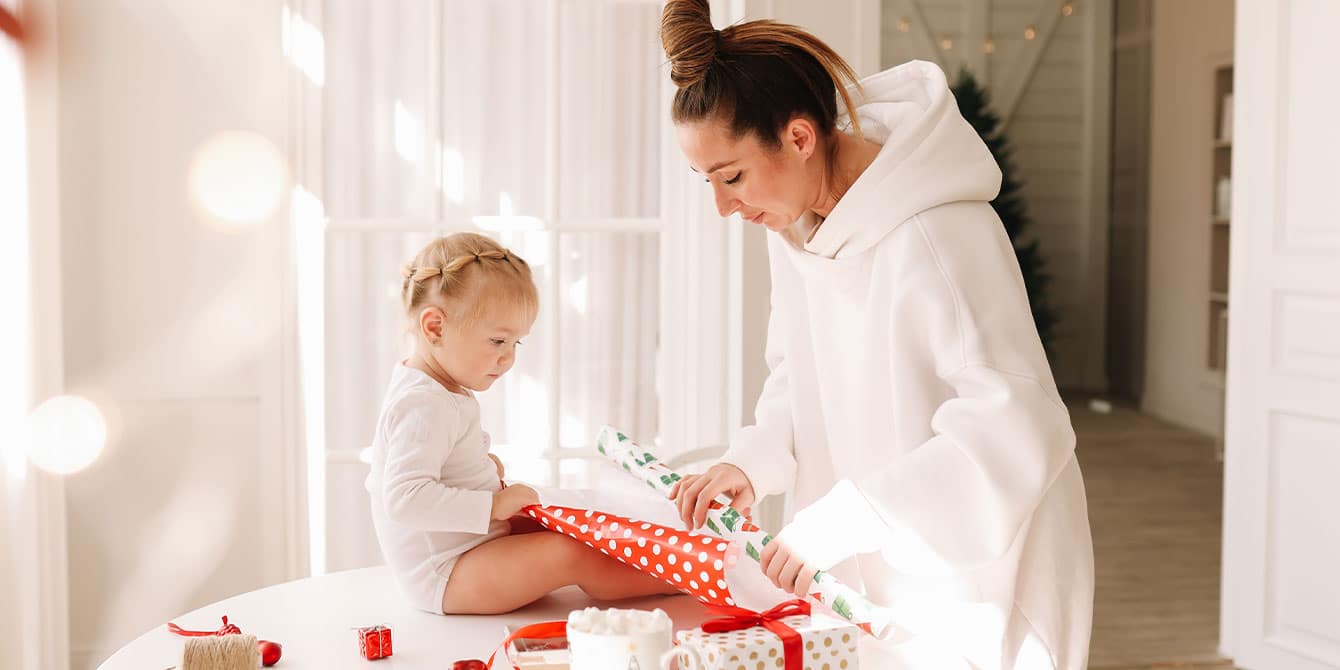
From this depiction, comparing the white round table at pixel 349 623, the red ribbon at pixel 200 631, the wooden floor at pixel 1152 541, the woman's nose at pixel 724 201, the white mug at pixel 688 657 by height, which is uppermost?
the woman's nose at pixel 724 201

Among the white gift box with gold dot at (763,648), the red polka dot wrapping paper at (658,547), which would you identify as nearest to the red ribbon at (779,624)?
the white gift box with gold dot at (763,648)

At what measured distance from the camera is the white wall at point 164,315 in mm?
2865

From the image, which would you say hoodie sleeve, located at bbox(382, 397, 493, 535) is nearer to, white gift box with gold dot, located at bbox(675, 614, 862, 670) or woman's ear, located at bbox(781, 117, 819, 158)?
white gift box with gold dot, located at bbox(675, 614, 862, 670)

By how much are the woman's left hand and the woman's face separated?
48 centimetres

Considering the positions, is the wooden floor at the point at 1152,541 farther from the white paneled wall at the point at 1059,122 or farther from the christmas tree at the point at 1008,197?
the white paneled wall at the point at 1059,122

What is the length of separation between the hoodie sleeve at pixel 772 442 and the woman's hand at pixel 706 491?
0.02 m

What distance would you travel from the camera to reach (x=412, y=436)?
151cm

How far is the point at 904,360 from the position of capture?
1443mm

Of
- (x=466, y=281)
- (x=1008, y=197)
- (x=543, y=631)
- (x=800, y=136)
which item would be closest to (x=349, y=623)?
(x=543, y=631)

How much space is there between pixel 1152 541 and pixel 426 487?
4.34 metres

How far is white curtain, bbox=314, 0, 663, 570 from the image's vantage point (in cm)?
301

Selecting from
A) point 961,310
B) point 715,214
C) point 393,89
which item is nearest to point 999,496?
point 961,310

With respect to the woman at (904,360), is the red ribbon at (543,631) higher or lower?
lower

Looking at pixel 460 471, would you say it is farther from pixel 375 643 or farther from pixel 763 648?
pixel 763 648
